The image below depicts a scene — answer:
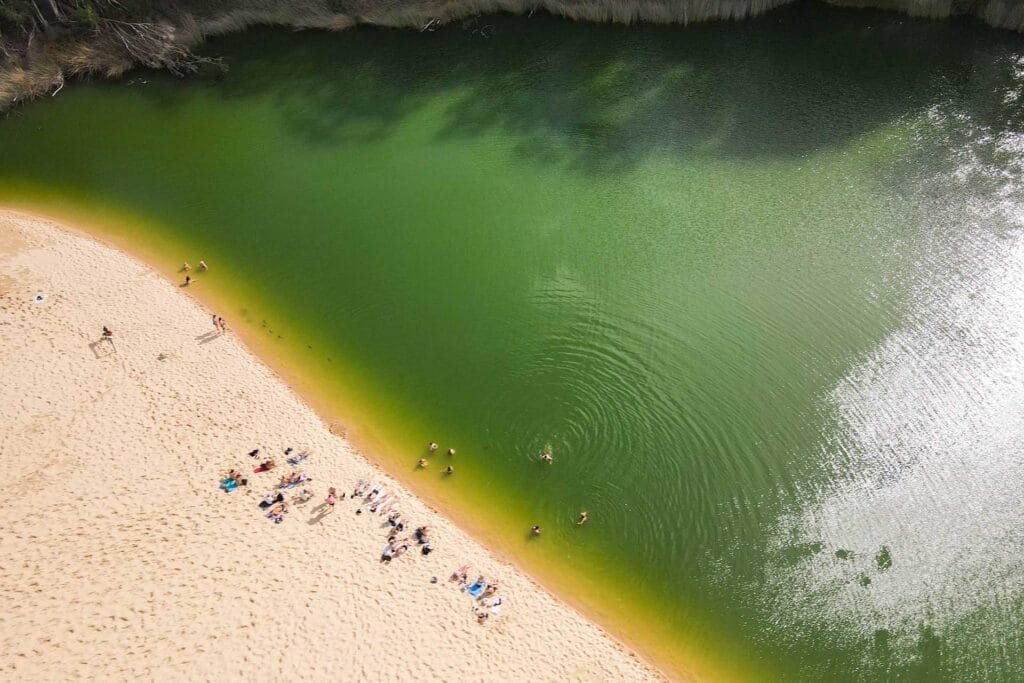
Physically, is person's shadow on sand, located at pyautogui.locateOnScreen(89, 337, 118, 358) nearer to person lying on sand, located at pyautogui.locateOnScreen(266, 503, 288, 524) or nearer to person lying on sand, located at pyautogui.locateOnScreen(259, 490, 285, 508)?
person lying on sand, located at pyautogui.locateOnScreen(259, 490, 285, 508)

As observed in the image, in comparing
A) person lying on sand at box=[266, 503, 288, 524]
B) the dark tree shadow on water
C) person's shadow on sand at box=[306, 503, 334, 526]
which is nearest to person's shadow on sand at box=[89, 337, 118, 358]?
person lying on sand at box=[266, 503, 288, 524]

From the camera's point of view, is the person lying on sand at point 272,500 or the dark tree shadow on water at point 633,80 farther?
the dark tree shadow on water at point 633,80

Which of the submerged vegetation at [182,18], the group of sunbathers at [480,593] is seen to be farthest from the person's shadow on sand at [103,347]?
the submerged vegetation at [182,18]

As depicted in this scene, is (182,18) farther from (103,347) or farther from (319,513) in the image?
(319,513)

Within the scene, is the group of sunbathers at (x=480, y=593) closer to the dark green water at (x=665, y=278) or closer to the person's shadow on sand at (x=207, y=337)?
the dark green water at (x=665, y=278)

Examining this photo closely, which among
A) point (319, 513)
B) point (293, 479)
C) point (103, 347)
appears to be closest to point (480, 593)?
point (319, 513)
